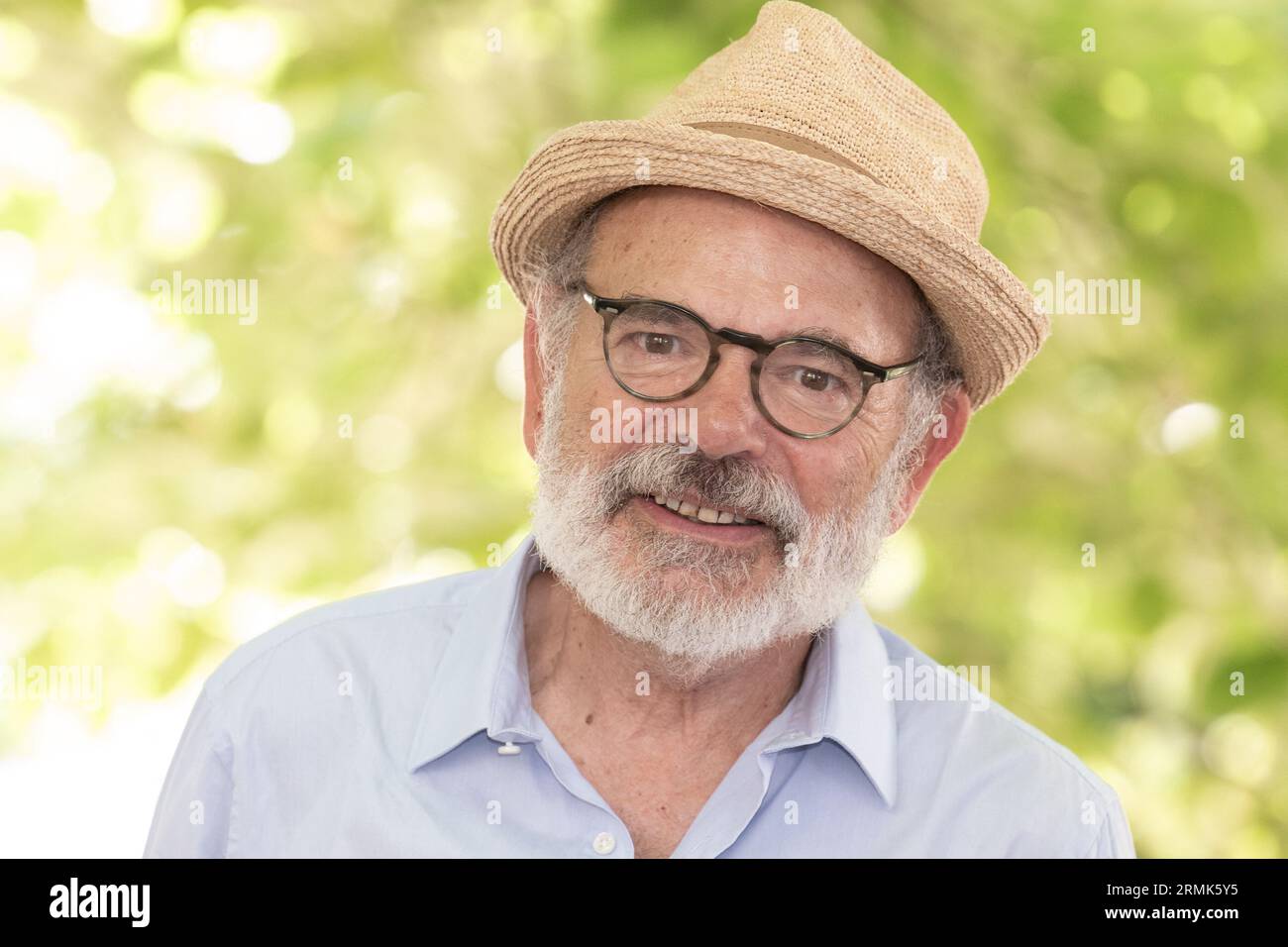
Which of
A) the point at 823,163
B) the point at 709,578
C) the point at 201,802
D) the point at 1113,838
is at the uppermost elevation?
the point at 823,163

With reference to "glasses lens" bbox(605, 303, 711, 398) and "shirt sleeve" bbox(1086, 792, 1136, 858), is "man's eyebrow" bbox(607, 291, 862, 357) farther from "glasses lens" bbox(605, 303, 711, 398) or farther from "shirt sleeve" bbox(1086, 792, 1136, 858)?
"shirt sleeve" bbox(1086, 792, 1136, 858)

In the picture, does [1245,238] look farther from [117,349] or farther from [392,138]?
[117,349]

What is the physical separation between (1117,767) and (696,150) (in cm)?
211

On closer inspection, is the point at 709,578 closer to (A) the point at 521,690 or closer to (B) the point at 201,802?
(A) the point at 521,690

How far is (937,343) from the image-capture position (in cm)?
200

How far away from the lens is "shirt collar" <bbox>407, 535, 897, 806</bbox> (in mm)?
1814

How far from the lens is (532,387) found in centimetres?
210

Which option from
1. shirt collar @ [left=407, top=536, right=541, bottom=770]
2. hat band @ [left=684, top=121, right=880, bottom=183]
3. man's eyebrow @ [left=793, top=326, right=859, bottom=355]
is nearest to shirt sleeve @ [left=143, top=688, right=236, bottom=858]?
shirt collar @ [left=407, top=536, right=541, bottom=770]

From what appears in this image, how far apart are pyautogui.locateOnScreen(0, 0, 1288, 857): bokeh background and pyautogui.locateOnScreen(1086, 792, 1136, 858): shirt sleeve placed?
1033 mm

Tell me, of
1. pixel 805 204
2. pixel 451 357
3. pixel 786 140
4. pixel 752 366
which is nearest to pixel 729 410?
pixel 752 366

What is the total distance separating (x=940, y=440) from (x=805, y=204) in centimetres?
60

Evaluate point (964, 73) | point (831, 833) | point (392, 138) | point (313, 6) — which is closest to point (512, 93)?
point (392, 138)

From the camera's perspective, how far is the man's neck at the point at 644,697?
1924 millimetres

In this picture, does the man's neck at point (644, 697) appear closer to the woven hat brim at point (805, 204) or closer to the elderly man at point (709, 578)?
the elderly man at point (709, 578)
